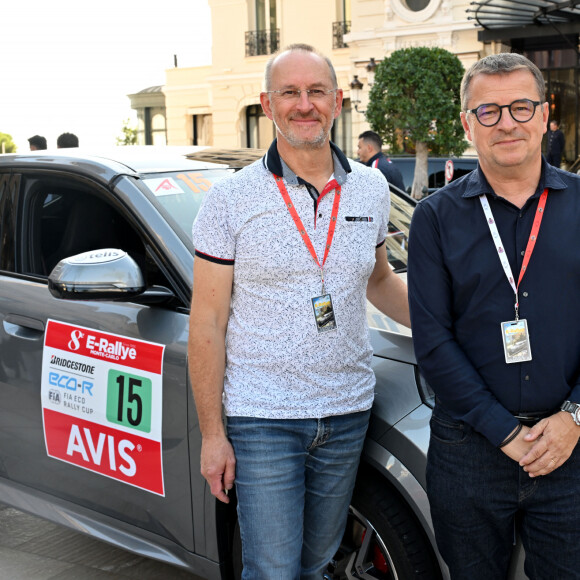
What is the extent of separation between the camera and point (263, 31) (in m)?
28.3

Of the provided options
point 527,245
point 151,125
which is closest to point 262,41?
point 151,125

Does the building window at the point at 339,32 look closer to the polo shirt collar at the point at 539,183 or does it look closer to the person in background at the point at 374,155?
the person in background at the point at 374,155

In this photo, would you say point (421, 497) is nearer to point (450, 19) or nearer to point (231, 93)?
point (450, 19)

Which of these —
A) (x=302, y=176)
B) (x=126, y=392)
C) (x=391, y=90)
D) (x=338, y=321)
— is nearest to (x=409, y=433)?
(x=338, y=321)

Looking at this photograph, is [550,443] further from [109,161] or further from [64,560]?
[64,560]

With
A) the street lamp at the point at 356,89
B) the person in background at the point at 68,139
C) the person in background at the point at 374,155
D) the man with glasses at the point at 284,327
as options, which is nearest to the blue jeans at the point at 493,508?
the man with glasses at the point at 284,327

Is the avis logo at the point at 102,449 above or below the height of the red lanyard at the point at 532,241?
below

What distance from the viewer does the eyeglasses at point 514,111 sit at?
1.93 meters

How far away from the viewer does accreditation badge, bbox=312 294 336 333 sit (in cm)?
212

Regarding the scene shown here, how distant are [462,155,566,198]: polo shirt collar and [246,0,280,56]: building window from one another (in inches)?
1073

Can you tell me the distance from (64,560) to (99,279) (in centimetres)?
161

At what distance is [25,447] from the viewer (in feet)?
9.88

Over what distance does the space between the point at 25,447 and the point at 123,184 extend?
41.6 inches

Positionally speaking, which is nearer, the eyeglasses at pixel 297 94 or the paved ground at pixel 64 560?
the eyeglasses at pixel 297 94
